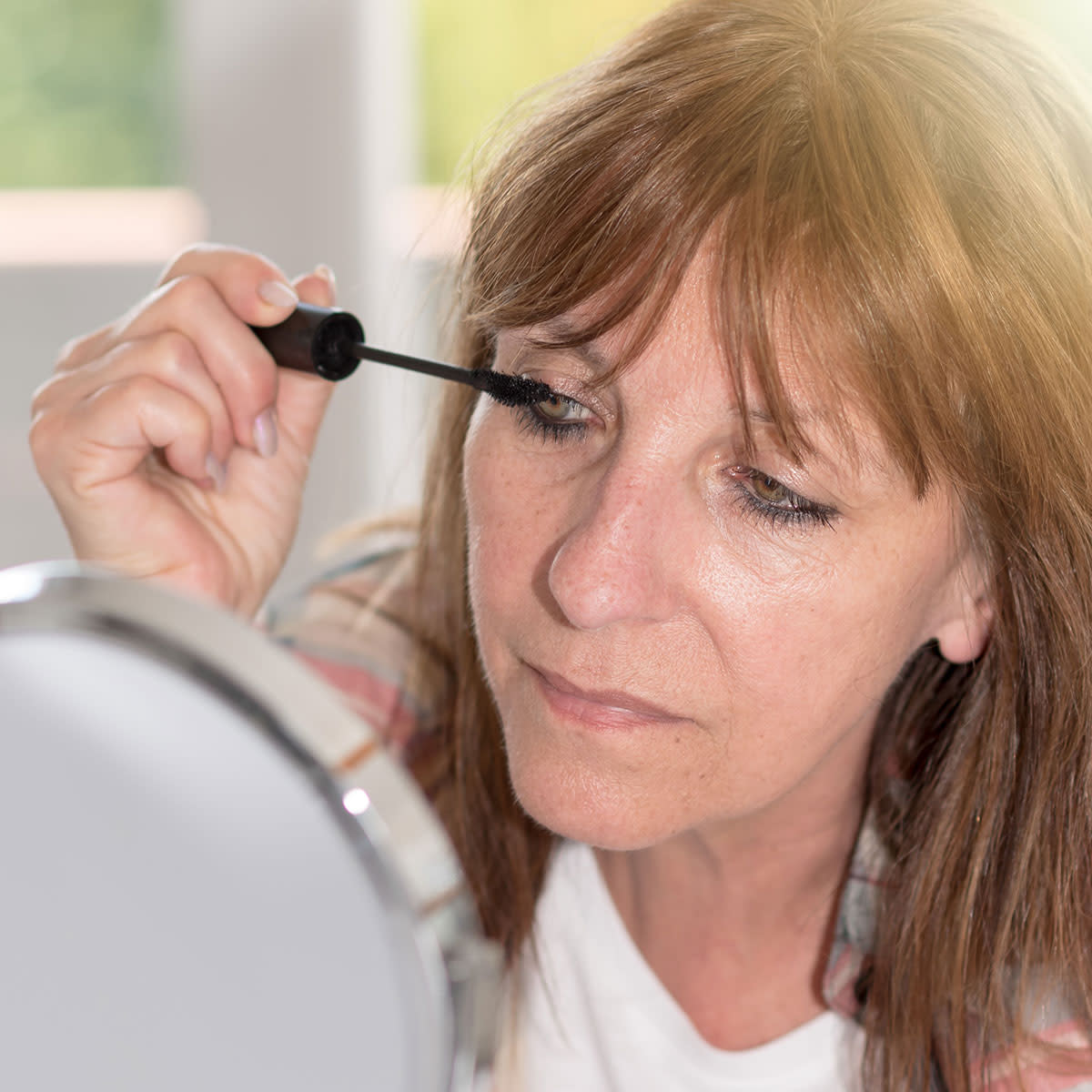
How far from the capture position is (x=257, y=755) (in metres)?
0.28

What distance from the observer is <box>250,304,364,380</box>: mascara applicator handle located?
772 millimetres

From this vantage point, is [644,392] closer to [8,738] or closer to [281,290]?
[281,290]

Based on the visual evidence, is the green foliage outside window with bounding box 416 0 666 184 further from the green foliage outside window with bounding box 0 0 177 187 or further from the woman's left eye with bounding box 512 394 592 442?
the woman's left eye with bounding box 512 394 592 442

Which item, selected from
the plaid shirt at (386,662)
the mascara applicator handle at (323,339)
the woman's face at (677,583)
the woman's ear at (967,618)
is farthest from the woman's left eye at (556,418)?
the plaid shirt at (386,662)

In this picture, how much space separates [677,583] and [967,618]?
0.73 feet

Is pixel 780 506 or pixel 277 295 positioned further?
pixel 277 295

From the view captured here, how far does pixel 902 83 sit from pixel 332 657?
0.56m

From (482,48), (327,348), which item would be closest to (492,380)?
(327,348)

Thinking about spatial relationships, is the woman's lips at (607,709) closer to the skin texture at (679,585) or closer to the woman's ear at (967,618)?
the skin texture at (679,585)

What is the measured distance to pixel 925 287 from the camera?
2.05 feet

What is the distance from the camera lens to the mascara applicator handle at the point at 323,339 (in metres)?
0.77

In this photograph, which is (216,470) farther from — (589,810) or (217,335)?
(589,810)

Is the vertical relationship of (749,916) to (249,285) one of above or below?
below

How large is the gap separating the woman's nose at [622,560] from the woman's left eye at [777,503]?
0.13 ft
